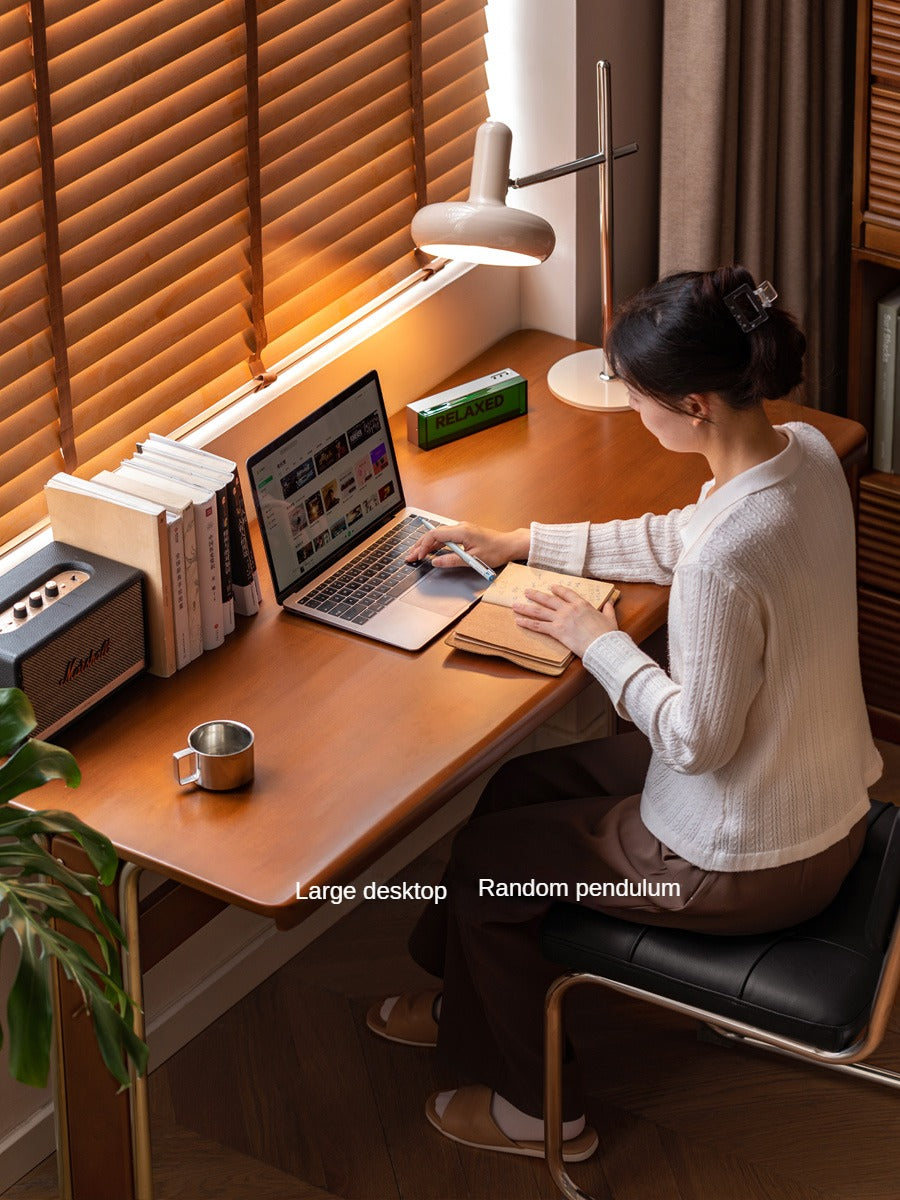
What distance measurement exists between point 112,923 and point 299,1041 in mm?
1040

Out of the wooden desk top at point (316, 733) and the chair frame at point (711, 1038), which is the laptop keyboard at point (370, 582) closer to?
the wooden desk top at point (316, 733)

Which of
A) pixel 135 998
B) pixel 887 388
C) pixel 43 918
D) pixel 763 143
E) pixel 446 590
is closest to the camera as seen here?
pixel 43 918

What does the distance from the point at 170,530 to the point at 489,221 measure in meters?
0.68

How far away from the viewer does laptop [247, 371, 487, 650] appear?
2178 millimetres

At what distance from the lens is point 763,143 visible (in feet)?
9.34

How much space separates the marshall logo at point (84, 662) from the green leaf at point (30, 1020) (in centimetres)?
56

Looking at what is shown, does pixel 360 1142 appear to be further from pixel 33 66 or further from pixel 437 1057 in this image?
pixel 33 66

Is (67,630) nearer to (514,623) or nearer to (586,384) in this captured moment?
(514,623)

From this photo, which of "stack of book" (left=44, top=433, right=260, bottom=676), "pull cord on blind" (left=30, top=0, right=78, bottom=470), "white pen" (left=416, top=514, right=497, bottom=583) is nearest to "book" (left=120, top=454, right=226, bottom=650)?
"stack of book" (left=44, top=433, right=260, bottom=676)

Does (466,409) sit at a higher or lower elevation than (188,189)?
lower

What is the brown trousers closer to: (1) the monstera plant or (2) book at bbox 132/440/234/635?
(2) book at bbox 132/440/234/635

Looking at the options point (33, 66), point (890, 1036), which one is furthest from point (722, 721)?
point (33, 66)

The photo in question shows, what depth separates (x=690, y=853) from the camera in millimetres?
2012

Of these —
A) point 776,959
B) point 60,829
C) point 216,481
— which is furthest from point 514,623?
point 60,829
